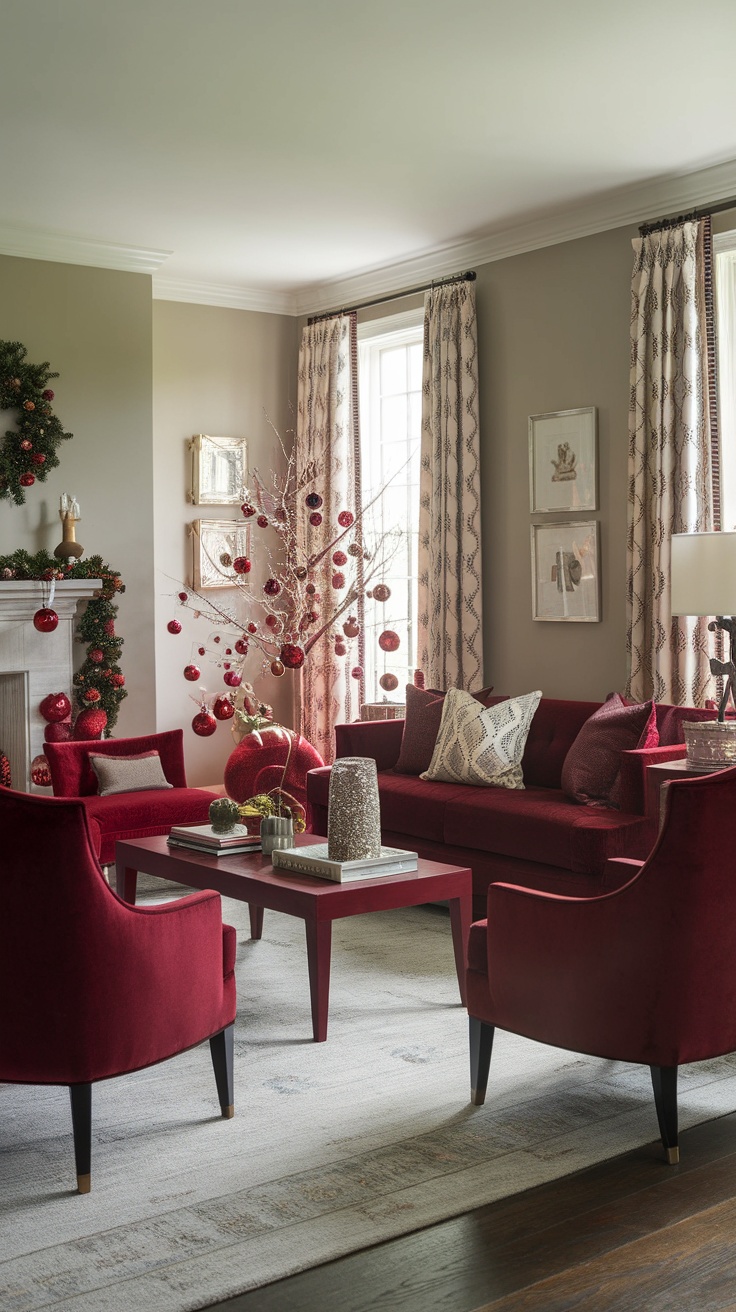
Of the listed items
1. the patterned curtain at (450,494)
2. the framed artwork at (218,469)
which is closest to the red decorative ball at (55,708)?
the framed artwork at (218,469)

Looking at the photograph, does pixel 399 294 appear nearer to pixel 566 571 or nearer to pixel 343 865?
pixel 566 571

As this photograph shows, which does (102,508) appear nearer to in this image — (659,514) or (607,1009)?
(659,514)

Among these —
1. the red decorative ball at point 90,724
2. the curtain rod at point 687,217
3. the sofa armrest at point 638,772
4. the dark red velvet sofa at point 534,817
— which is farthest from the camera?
the red decorative ball at point 90,724

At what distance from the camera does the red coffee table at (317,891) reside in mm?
3725

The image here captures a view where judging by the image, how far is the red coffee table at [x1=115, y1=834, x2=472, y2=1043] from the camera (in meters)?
3.72

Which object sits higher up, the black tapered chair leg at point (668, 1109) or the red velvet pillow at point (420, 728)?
the red velvet pillow at point (420, 728)

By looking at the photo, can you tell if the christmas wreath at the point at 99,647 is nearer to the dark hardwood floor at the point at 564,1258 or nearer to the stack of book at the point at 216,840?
the stack of book at the point at 216,840

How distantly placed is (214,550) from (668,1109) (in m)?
5.58

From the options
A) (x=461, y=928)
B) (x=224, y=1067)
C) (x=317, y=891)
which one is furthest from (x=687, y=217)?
(x=224, y=1067)

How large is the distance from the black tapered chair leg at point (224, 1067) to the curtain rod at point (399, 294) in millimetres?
4842

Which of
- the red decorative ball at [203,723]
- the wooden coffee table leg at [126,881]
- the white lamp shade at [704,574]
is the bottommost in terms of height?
the wooden coffee table leg at [126,881]

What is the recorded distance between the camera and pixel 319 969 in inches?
147

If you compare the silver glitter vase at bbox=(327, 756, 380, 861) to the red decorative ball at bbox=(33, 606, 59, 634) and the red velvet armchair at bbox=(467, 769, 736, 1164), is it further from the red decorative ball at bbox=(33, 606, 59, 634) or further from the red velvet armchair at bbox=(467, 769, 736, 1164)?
the red decorative ball at bbox=(33, 606, 59, 634)

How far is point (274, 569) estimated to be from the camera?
27.2 ft
